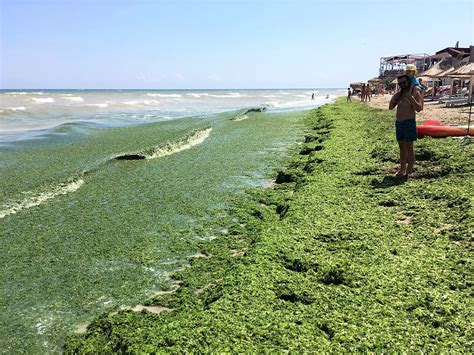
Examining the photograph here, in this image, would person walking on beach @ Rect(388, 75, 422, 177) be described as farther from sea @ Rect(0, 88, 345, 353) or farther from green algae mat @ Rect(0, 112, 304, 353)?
green algae mat @ Rect(0, 112, 304, 353)

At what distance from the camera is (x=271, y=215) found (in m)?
6.88

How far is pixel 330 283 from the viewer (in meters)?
3.86

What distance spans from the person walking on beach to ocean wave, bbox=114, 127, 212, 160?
817 cm

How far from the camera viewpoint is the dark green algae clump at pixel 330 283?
303cm

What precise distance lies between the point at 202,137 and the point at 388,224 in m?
13.9

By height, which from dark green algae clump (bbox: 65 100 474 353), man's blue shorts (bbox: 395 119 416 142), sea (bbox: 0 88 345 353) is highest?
man's blue shorts (bbox: 395 119 416 142)

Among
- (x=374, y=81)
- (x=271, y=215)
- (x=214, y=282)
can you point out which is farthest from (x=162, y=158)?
(x=374, y=81)

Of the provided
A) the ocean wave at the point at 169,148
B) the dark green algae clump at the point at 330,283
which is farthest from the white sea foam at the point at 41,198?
the dark green algae clump at the point at 330,283

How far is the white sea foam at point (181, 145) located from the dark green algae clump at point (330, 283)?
741 centimetres

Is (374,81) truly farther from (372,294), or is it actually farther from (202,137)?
(372,294)

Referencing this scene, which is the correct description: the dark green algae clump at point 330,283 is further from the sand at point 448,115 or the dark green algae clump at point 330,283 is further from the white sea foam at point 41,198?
the sand at point 448,115

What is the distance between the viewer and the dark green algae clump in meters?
3.03

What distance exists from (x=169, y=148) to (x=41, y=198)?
6.56m

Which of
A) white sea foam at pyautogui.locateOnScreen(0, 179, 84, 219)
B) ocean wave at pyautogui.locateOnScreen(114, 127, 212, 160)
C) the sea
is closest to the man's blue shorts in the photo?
the sea
